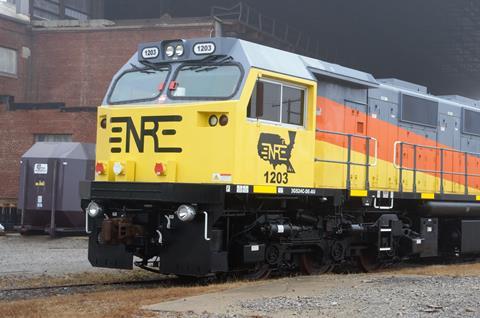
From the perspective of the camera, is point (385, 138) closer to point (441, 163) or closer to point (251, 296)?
point (441, 163)

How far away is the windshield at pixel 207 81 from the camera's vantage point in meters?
10.6

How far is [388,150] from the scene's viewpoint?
46.7ft

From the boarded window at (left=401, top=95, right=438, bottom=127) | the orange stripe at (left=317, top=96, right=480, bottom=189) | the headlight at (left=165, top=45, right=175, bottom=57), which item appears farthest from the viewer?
the boarded window at (left=401, top=95, right=438, bottom=127)

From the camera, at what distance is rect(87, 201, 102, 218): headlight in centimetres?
1115

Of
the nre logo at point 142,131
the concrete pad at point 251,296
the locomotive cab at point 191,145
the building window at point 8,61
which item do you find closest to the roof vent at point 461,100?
the locomotive cab at point 191,145

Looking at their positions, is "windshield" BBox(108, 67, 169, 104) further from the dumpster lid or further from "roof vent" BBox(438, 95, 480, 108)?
the dumpster lid

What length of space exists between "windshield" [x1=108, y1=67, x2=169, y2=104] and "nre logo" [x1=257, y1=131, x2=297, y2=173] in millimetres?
1909

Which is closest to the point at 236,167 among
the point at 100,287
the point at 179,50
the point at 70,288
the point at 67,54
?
the point at 179,50

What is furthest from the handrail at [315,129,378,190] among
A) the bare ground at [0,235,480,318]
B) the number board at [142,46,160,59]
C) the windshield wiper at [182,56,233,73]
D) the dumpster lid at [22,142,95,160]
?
the dumpster lid at [22,142,95,160]

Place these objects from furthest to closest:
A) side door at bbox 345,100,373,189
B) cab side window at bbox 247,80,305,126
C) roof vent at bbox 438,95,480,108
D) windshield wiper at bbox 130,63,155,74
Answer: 1. roof vent at bbox 438,95,480,108
2. side door at bbox 345,100,373,189
3. windshield wiper at bbox 130,63,155,74
4. cab side window at bbox 247,80,305,126

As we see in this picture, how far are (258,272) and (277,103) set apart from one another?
110 inches

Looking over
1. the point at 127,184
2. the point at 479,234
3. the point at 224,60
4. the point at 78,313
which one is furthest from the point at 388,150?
the point at 78,313

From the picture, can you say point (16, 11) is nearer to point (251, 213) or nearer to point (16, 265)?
A: point (16, 265)

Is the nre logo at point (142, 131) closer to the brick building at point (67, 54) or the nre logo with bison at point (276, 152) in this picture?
the nre logo with bison at point (276, 152)
